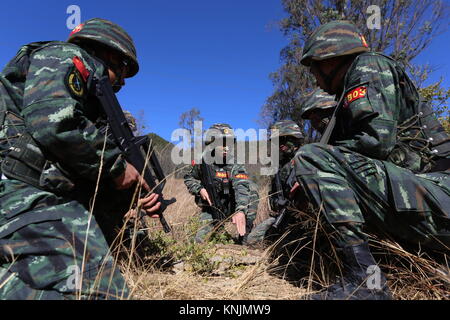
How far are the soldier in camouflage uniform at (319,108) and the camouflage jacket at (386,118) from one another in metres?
1.82

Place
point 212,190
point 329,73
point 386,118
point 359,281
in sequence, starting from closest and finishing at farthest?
point 359,281
point 386,118
point 329,73
point 212,190

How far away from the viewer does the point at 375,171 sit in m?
1.85

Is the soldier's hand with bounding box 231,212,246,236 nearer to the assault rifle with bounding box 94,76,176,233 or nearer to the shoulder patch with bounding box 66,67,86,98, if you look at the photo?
the assault rifle with bounding box 94,76,176,233

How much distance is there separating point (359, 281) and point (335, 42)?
175 cm

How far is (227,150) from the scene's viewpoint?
5.37 metres

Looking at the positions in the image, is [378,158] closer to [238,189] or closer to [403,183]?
[403,183]

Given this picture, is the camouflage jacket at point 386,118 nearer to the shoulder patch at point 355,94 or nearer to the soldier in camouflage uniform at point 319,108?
the shoulder patch at point 355,94

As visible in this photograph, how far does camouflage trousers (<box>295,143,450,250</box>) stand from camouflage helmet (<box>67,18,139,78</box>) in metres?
1.60

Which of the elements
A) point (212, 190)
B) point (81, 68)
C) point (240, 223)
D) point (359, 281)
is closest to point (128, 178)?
point (81, 68)

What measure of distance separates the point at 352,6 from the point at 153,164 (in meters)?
12.1

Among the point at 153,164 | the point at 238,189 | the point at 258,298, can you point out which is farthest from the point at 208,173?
the point at 258,298

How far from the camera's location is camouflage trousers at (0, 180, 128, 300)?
4.82ft

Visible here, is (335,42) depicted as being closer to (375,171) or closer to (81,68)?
(375,171)

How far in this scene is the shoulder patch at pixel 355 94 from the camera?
195cm
